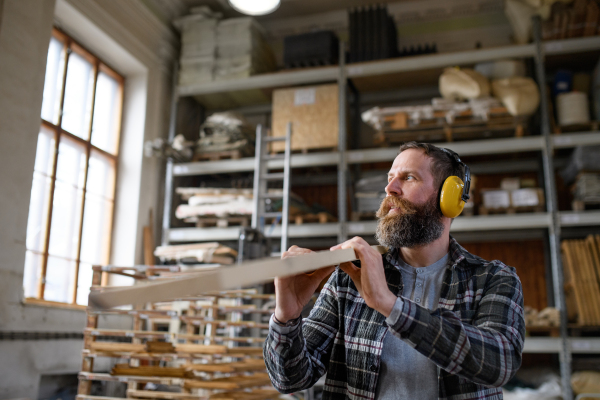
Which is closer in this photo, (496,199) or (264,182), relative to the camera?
(496,199)

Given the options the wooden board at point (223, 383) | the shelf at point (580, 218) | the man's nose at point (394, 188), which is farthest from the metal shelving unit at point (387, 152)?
the man's nose at point (394, 188)

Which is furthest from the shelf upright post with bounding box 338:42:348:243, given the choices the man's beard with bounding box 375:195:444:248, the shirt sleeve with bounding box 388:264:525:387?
the shirt sleeve with bounding box 388:264:525:387

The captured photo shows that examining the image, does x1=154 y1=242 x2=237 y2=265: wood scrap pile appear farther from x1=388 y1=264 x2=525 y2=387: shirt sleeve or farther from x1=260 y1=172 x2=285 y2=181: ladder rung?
x1=388 y1=264 x2=525 y2=387: shirt sleeve

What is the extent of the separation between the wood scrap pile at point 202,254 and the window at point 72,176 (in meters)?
1.12

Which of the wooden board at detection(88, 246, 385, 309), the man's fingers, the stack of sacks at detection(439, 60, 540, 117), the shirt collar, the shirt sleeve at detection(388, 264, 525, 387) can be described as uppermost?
the stack of sacks at detection(439, 60, 540, 117)

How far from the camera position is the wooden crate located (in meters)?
7.86

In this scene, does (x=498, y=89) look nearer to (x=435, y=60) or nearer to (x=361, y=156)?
(x=435, y=60)

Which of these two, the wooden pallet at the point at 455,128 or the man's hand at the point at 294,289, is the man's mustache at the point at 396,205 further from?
the wooden pallet at the point at 455,128

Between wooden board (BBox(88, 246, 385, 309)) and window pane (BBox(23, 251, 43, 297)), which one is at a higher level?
window pane (BBox(23, 251, 43, 297))

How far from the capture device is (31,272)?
20.9ft

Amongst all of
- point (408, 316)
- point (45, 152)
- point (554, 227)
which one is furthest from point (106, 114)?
point (408, 316)

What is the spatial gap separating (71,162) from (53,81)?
1065 mm

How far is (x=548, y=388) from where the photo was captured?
21.2 feet

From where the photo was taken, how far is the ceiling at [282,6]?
349 inches
